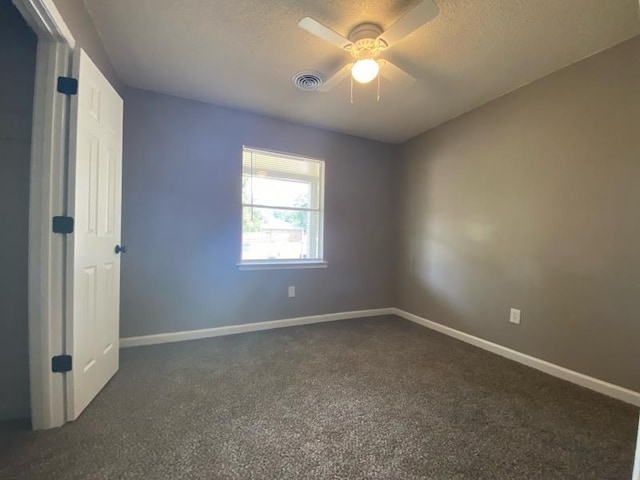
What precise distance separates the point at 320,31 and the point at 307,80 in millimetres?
856

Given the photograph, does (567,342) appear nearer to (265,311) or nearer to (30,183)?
(265,311)

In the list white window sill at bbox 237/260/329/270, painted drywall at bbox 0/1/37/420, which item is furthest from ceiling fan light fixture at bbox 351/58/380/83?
white window sill at bbox 237/260/329/270

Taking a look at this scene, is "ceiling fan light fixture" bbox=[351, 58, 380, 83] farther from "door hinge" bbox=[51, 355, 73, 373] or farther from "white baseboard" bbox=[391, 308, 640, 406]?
"white baseboard" bbox=[391, 308, 640, 406]

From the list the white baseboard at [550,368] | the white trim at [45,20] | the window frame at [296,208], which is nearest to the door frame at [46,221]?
the white trim at [45,20]

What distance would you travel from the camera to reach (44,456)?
130 centimetres

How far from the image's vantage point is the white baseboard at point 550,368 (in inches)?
73.7

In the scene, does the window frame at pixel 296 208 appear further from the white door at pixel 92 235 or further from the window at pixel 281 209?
the white door at pixel 92 235

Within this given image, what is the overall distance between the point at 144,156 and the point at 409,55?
2.42 metres

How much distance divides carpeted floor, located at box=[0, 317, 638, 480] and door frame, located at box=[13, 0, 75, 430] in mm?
245

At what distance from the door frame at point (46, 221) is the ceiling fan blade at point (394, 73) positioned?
178 centimetres

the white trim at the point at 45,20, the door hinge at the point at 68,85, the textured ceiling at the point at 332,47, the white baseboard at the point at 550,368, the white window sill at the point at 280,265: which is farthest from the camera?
the white window sill at the point at 280,265

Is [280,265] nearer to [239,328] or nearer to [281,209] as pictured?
[281,209]

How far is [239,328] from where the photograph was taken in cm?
303

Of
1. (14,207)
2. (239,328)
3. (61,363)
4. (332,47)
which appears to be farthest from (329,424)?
(332,47)
